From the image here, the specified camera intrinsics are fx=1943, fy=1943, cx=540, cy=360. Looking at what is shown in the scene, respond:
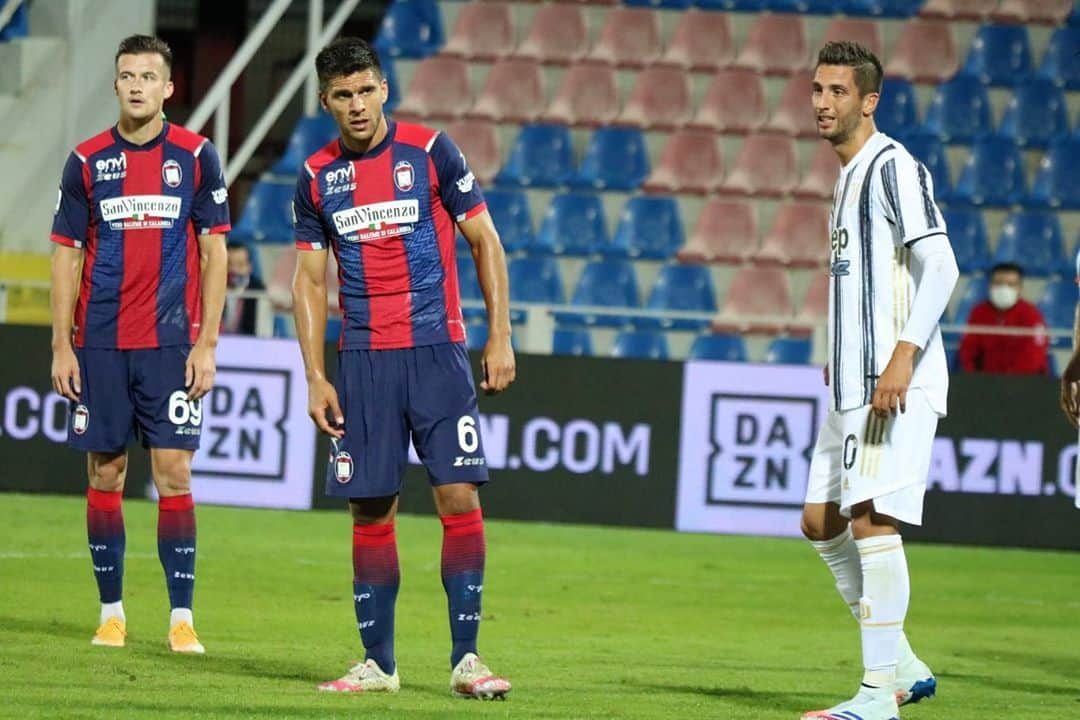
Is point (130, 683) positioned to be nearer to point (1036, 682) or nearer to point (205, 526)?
point (1036, 682)

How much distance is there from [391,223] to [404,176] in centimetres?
16

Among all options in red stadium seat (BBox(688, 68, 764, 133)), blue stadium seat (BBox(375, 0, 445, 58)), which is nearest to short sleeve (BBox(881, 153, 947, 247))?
red stadium seat (BBox(688, 68, 764, 133))

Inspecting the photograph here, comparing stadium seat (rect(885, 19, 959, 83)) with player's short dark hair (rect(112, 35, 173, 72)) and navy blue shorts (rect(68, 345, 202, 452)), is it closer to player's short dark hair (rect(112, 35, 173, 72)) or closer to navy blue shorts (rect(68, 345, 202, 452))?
player's short dark hair (rect(112, 35, 173, 72))

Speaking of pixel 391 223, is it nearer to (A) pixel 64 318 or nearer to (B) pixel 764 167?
(A) pixel 64 318

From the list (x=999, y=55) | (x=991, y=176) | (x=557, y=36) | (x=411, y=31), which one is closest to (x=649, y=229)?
(x=557, y=36)

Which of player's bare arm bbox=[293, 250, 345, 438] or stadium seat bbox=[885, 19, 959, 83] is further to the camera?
stadium seat bbox=[885, 19, 959, 83]

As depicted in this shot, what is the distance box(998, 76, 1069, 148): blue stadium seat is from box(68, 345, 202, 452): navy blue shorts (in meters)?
11.5

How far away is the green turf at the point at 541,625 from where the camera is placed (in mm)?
6090

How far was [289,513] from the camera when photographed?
507 inches

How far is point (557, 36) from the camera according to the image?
17.7 metres

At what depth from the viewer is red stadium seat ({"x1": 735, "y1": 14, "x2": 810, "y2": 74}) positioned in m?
17.5

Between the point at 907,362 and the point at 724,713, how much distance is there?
1.27m

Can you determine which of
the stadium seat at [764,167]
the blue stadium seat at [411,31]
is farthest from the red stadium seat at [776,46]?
the blue stadium seat at [411,31]

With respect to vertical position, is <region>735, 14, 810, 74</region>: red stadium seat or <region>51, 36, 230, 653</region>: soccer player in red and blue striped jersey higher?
<region>735, 14, 810, 74</region>: red stadium seat
